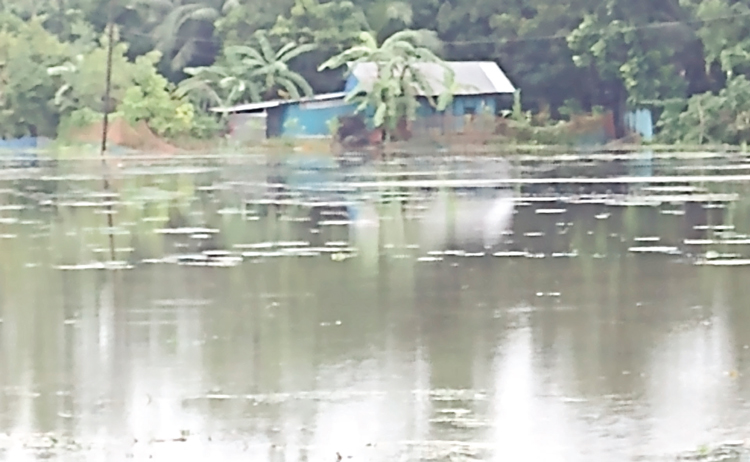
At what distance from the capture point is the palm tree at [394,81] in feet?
174

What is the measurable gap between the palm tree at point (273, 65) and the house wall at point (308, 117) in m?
0.96

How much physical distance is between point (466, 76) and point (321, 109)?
5815 millimetres

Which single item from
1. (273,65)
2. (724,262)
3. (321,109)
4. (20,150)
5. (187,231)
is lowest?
(724,262)

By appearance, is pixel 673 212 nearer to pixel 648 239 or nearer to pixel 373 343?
pixel 648 239

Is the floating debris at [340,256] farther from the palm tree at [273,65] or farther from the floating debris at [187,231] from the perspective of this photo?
the palm tree at [273,65]

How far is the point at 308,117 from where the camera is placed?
56.4 meters

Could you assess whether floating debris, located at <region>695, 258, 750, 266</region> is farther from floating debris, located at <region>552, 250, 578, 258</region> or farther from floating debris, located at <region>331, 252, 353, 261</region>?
floating debris, located at <region>331, 252, 353, 261</region>

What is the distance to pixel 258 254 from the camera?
49.0 ft

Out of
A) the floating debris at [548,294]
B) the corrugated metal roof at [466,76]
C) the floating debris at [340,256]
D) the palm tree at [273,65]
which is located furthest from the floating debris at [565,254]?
the palm tree at [273,65]

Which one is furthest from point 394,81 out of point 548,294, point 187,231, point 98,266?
point 548,294

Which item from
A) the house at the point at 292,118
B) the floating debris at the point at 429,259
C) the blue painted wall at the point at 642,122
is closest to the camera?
the floating debris at the point at 429,259

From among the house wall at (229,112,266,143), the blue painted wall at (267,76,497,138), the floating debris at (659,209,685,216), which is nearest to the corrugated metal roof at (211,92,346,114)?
the blue painted wall at (267,76,497,138)

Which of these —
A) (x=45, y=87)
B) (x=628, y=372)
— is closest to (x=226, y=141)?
(x=45, y=87)

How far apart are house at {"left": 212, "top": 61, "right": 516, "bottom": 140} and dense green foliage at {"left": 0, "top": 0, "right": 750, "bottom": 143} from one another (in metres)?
1.26
